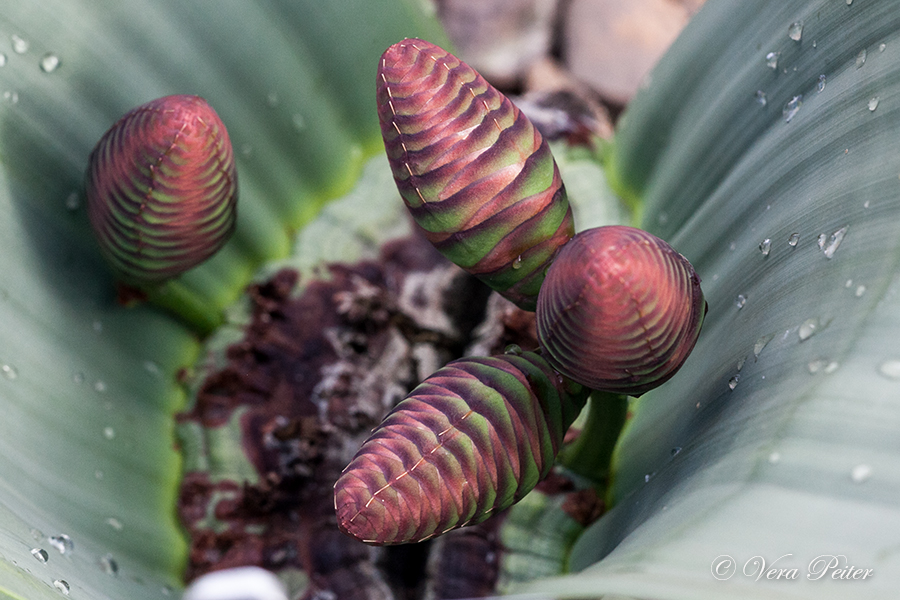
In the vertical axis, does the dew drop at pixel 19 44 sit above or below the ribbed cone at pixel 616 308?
above

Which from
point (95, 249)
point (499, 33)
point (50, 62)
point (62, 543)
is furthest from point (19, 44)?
point (499, 33)

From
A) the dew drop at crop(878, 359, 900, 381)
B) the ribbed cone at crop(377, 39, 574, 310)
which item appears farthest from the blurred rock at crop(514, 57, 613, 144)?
the dew drop at crop(878, 359, 900, 381)

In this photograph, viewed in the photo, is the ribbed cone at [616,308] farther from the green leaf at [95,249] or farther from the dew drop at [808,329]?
the green leaf at [95,249]

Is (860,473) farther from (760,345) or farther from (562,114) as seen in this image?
(562,114)

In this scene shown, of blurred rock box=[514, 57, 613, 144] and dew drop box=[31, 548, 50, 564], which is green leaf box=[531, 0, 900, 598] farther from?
dew drop box=[31, 548, 50, 564]

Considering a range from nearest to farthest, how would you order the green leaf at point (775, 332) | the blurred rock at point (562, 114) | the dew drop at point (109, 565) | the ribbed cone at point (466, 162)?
the green leaf at point (775, 332), the ribbed cone at point (466, 162), the dew drop at point (109, 565), the blurred rock at point (562, 114)

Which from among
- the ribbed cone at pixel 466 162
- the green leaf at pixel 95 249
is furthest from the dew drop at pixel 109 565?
the ribbed cone at pixel 466 162
